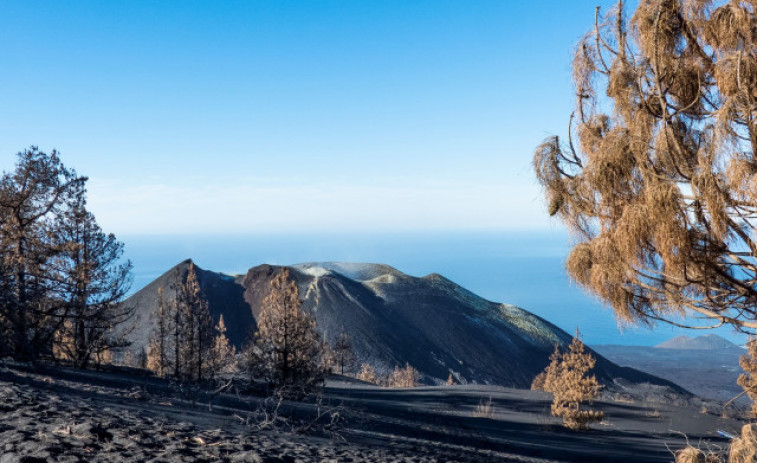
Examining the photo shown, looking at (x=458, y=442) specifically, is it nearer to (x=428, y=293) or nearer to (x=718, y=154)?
(x=718, y=154)

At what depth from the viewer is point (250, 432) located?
21.6 feet

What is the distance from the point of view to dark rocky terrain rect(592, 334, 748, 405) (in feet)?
251

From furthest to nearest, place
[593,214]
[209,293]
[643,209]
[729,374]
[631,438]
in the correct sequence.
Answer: [729,374], [209,293], [631,438], [593,214], [643,209]

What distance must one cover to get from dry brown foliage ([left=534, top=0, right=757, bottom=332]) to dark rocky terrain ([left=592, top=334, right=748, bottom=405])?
68459mm

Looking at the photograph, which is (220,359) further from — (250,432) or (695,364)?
(695,364)

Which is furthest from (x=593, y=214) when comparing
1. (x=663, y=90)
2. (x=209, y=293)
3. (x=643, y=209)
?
(x=209, y=293)

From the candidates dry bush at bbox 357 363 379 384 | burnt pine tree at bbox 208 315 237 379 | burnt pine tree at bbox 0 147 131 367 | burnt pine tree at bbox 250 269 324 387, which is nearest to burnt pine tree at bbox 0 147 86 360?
burnt pine tree at bbox 0 147 131 367

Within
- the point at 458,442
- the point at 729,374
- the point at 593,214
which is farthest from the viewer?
the point at 729,374

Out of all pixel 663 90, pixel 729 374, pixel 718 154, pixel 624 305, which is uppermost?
pixel 663 90

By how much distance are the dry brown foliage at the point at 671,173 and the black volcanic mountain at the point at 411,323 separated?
178 feet

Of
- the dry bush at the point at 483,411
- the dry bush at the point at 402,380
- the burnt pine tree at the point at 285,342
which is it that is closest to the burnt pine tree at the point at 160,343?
the burnt pine tree at the point at 285,342

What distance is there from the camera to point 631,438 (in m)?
16.2

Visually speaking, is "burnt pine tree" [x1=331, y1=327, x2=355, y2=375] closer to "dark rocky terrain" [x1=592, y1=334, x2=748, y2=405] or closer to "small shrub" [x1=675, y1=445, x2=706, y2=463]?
"small shrub" [x1=675, y1=445, x2=706, y2=463]

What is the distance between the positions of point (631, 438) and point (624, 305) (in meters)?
13.0
